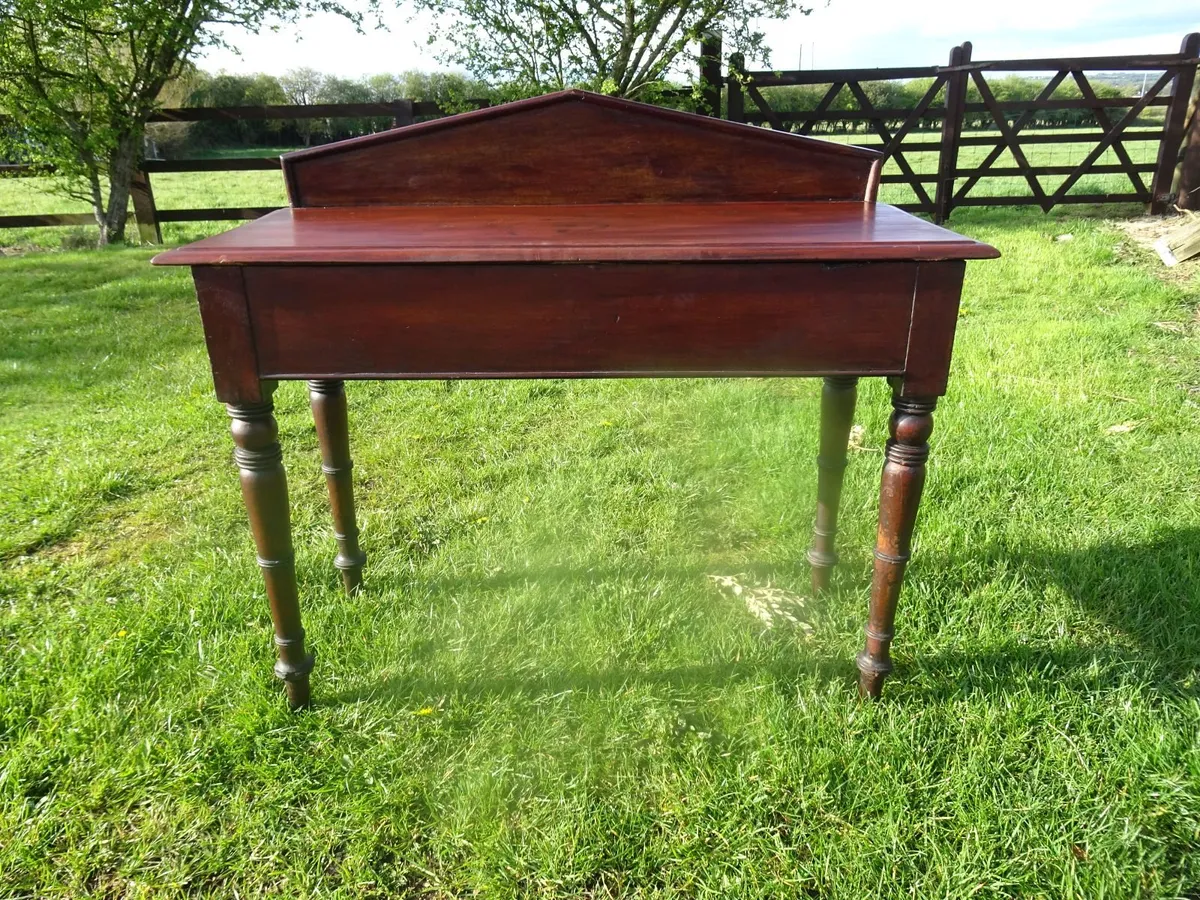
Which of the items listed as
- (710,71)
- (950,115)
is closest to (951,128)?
(950,115)

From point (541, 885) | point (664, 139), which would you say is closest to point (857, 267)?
point (664, 139)

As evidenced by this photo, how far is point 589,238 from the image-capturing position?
150 centimetres

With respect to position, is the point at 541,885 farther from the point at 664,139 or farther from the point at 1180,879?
the point at 664,139

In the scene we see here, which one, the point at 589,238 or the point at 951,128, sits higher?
the point at 951,128

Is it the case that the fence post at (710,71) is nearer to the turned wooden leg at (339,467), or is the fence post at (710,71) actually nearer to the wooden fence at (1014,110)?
the wooden fence at (1014,110)

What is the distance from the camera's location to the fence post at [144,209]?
8.70 m

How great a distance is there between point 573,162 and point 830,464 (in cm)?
108

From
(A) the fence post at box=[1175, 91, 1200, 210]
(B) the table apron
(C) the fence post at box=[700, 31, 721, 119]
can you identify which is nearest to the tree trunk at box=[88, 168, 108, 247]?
(C) the fence post at box=[700, 31, 721, 119]

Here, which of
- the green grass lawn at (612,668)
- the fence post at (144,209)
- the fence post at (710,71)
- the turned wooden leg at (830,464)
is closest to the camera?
the green grass lawn at (612,668)

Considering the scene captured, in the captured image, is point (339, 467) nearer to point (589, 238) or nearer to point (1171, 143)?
point (589, 238)

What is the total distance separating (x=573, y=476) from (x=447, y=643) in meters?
1.14

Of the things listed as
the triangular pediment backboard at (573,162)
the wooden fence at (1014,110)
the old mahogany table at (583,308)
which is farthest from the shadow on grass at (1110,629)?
the wooden fence at (1014,110)

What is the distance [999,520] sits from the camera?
2658mm

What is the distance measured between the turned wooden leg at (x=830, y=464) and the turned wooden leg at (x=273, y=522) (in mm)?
1352
